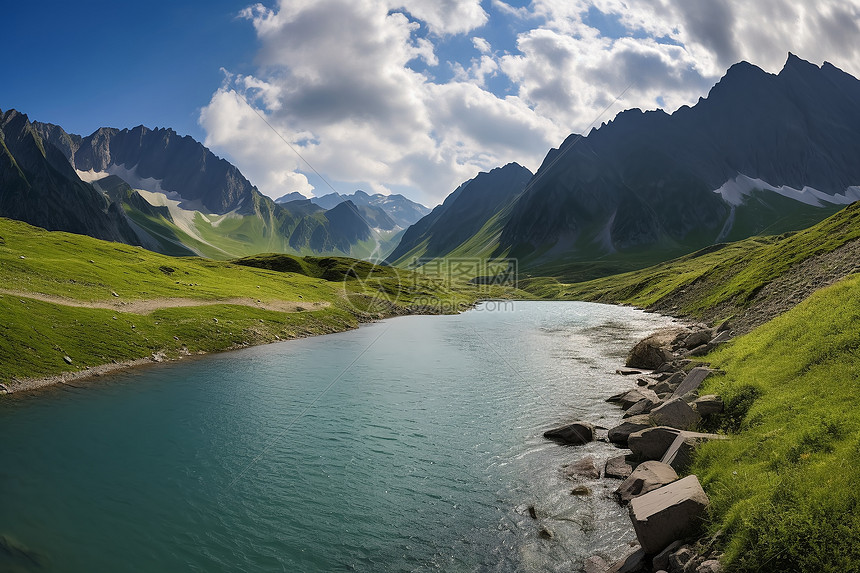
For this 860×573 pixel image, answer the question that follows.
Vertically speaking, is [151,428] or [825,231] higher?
[825,231]

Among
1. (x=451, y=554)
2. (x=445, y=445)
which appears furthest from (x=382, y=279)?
(x=451, y=554)

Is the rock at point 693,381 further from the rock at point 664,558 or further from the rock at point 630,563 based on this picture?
the rock at point 664,558

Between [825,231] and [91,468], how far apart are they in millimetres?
97856

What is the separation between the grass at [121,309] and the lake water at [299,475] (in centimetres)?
641

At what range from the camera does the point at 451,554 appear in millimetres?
15805

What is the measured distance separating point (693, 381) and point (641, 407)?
376 cm

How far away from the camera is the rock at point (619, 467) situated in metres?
20.8

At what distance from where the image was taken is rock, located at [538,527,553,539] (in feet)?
54.5

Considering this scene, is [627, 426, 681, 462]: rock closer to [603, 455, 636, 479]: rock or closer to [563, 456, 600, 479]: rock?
[603, 455, 636, 479]: rock

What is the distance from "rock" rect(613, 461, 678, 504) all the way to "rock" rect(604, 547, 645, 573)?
3458 mm

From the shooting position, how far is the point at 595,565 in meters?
14.8

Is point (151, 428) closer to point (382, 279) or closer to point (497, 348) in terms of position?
point (497, 348)

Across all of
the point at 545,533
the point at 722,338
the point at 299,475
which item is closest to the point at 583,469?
the point at 545,533

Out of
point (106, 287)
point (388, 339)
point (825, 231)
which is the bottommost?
point (388, 339)
